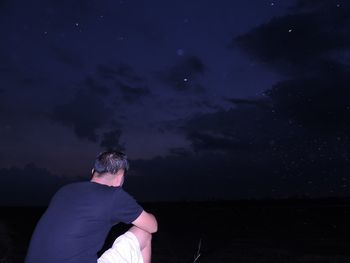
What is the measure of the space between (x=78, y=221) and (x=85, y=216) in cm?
6

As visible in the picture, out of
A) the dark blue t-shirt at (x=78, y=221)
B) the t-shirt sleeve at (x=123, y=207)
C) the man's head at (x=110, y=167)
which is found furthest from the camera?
the man's head at (x=110, y=167)

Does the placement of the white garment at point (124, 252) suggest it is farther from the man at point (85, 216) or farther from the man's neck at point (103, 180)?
the man's neck at point (103, 180)

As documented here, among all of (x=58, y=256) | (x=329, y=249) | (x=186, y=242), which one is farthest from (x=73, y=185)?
(x=186, y=242)

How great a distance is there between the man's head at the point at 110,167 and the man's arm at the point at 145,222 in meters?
0.34

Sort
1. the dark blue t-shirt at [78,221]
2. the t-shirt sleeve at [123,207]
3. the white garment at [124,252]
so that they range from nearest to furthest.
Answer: the dark blue t-shirt at [78,221]
the t-shirt sleeve at [123,207]
the white garment at [124,252]

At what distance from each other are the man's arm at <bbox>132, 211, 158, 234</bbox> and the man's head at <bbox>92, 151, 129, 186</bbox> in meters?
0.34

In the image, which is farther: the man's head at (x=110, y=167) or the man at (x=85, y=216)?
the man's head at (x=110, y=167)

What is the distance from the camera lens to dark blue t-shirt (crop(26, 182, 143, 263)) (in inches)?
125

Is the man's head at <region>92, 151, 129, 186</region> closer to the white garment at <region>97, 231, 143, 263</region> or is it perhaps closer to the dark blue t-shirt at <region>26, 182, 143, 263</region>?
the dark blue t-shirt at <region>26, 182, 143, 263</region>

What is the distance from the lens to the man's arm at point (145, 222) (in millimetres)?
3531

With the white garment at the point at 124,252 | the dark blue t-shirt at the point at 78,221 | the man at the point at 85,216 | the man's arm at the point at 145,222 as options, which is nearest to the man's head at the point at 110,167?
the man at the point at 85,216

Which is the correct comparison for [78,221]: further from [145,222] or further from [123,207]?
[145,222]

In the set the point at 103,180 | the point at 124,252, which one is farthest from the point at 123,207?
the point at 124,252

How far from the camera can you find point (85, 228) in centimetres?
325
